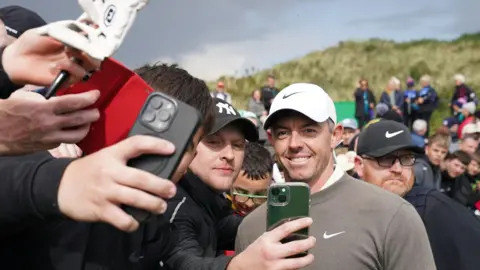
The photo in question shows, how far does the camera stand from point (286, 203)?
76.2 inches

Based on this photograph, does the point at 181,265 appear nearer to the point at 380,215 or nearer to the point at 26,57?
the point at 380,215

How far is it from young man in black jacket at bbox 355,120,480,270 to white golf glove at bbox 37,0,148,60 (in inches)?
105

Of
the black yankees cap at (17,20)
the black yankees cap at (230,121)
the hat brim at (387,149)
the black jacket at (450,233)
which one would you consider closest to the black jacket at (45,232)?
the black yankees cap at (17,20)

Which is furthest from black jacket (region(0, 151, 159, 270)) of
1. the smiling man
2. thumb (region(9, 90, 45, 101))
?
the smiling man

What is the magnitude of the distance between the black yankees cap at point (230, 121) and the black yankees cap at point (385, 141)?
0.97 m

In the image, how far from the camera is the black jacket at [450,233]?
10.7 feet

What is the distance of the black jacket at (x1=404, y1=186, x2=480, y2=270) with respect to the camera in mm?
3268

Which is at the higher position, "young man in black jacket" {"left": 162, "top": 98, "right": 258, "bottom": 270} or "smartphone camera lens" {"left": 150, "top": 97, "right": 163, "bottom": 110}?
"smartphone camera lens" {"left": 150, "top": 97, "right": 163, "bottom": 110}

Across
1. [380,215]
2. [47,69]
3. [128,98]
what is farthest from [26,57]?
[380,215]

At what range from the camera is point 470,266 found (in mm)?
3229

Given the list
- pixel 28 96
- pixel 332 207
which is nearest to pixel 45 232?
pixel 28 96

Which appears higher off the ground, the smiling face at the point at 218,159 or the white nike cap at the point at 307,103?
the white nike cap at the point at 307,103

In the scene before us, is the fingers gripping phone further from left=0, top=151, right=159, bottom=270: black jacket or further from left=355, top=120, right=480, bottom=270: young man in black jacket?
left=355, top=120, right=480, bottom=270: young man in black jacket

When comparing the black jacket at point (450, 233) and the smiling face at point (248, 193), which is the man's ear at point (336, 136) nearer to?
the black jacket at point (450, 233)
